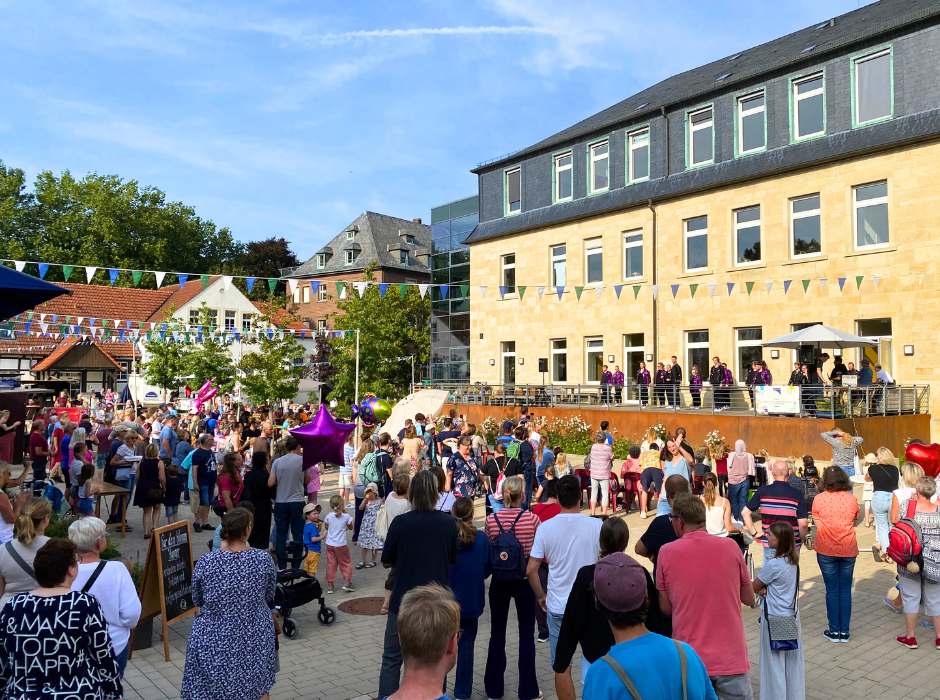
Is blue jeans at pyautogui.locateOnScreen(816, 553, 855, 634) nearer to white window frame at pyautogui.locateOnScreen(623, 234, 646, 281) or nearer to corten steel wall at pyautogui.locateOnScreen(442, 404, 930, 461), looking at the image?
corten steel wall at pyautogui.locateOnScreen(442, 404, 930, 461)

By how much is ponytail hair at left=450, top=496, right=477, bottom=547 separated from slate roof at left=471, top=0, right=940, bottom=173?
20.3 meters

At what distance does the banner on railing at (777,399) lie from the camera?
18625mm

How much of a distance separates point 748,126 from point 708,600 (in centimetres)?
2262

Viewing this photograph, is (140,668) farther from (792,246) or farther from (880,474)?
(792,246)

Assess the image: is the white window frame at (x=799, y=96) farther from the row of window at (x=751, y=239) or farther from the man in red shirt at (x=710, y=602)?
the man in red shirt at (x=710, y=602)

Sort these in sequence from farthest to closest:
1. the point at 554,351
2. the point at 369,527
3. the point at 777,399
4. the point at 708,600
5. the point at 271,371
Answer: the point at 271,371 → the point at 554,351 → the point at 777,399 → the point at 369,527 → the point at 708,600

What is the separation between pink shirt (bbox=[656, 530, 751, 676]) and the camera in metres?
4.38

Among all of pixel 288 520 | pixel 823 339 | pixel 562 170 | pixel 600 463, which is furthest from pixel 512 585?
pixel 562 170

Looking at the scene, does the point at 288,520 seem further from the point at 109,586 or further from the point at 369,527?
the point at 109,586

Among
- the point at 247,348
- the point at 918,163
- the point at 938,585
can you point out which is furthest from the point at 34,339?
the point at 938,585

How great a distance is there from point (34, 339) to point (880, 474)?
142 feet

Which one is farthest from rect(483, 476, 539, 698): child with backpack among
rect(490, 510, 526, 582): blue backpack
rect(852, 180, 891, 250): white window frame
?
rect(852, 180, 891, 250): white window frame

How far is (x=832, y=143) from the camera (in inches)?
853

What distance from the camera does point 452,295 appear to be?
35188 mm
